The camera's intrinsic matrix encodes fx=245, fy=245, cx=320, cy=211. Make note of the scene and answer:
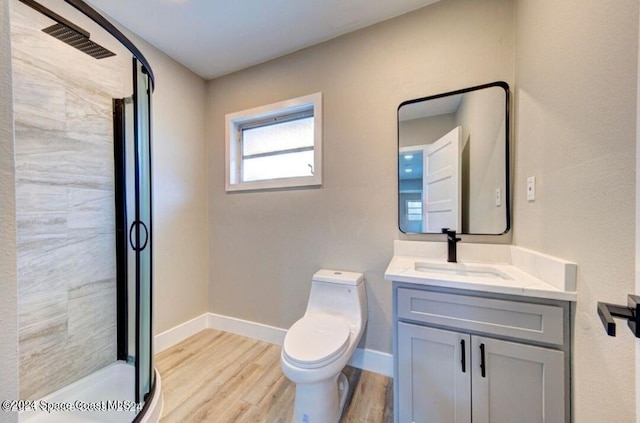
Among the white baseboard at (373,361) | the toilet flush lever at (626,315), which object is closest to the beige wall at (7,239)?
the toilet flush lever at (626,315)

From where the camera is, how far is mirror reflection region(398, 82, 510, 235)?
1484mm

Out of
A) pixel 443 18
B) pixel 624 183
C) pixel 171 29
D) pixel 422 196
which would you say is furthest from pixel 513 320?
pixel 171 29

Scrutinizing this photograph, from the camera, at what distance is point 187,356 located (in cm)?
193

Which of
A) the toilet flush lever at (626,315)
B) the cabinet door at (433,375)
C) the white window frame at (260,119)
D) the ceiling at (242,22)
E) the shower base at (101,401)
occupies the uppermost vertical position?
the ceiling at (242,22)

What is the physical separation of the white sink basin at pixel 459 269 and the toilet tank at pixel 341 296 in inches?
17.5

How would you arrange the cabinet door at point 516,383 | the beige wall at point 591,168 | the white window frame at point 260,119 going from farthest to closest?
the white window frame at point 260,119 < the cabinet door at point 516,383 < the beige wall at point 591,168

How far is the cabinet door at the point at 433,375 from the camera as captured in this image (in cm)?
107

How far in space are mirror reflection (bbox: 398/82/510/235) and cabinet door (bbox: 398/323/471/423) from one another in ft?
2.31

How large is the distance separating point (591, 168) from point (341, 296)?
1365 millimetres

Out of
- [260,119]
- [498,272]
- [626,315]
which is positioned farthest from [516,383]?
[260,119]

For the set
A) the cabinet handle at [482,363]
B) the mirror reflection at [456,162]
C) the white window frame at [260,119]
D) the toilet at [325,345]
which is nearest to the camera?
the cabinet handle at [482,363]

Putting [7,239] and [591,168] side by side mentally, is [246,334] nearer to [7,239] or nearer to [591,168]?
[7,239]

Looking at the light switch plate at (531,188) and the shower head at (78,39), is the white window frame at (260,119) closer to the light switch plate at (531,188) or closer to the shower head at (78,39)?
the shower head at (78,39)

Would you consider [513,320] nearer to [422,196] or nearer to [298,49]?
[422,196]
